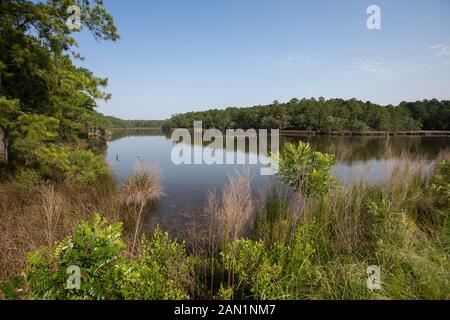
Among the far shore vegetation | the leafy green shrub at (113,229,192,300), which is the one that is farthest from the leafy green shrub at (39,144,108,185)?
the leafy green shrub at (113,229,192,300)

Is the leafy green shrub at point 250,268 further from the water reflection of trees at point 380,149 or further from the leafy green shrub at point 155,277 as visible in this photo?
the water reflection of trees at point 380,149

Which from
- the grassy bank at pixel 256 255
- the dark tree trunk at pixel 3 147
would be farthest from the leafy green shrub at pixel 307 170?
the dark tree trunk at pixel 3 147

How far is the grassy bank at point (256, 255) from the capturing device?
6.75 ft

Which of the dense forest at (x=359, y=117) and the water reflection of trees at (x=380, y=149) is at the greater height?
the dense forest at (x=359, y=117)

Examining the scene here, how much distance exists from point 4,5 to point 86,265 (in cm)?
721

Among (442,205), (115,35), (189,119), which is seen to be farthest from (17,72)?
(189,119)

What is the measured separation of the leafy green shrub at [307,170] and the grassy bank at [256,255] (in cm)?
20

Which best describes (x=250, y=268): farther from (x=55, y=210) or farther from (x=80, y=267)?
(x=55, y=210)

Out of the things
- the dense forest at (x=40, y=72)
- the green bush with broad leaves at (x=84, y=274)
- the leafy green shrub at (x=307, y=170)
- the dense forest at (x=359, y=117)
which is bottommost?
the green bush with broad leaves at (x=84, y=274)

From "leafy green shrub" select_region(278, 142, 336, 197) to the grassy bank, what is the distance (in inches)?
8.0

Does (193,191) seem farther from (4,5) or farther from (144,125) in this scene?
(144,125)

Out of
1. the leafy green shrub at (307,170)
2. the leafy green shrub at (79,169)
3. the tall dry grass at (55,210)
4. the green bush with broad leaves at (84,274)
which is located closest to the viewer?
the green bush with broad leaves at (84,274)

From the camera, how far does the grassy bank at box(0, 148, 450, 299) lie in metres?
2.06

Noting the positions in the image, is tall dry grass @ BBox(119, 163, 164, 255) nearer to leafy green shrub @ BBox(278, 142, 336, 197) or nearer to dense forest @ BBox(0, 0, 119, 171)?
dense forest @ BBox(0, 0, 119, 171)
